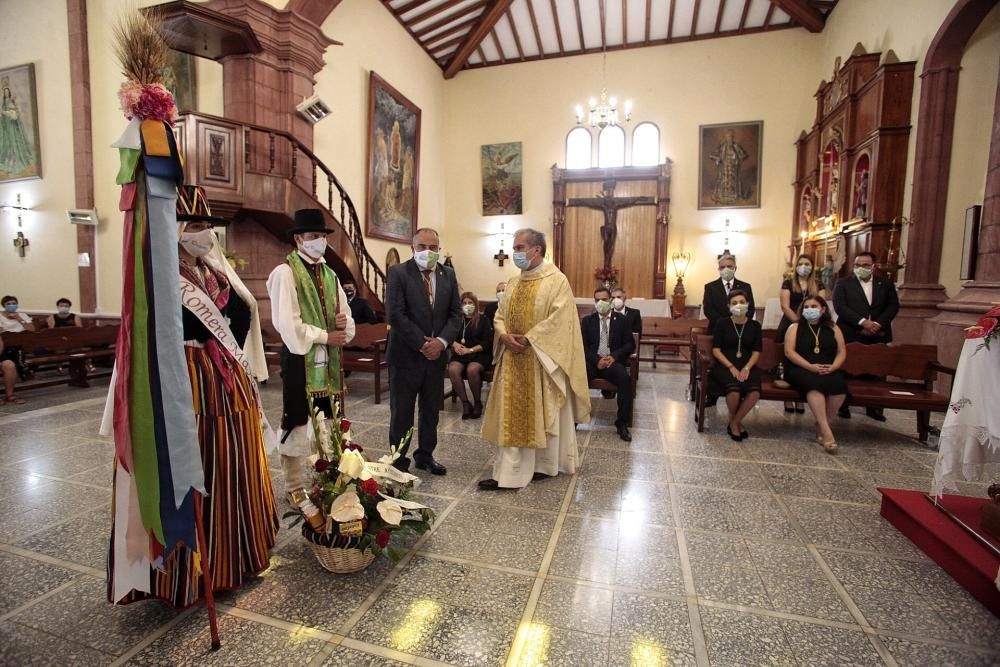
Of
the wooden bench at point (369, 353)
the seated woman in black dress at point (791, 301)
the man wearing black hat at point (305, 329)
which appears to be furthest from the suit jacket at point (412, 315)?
the seated woman in black dress at point (791, 301)

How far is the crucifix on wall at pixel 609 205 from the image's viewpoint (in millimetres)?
11984

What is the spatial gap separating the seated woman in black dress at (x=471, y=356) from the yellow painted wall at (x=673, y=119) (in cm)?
774

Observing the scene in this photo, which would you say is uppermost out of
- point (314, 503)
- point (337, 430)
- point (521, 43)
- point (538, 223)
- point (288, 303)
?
point (521, 43)

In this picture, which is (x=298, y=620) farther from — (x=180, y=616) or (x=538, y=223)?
(x=538, y=223)

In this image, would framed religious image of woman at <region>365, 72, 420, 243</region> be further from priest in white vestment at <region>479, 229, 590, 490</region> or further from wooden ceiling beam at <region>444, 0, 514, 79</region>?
priest in white vestment at <region>479, 229, 590, 490</region>

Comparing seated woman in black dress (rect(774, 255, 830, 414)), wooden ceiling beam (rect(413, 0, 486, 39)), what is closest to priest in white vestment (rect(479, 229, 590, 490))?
seated woman in black dress (rect(774, 255, 830, 414))

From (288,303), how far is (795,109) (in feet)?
40.5

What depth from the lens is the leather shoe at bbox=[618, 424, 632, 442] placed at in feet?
14.8

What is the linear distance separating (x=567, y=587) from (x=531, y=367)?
1.48m

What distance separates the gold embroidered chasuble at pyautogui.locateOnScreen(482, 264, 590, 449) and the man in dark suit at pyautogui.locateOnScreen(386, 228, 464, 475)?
0.40 m

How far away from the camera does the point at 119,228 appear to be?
9.30m

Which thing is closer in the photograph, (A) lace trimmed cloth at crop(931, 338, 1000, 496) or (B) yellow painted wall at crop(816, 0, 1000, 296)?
(A) lace trimmed cloth at crop(931, 338, 1000, 496)

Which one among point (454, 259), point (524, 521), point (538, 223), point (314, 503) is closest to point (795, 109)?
point (538, 223)

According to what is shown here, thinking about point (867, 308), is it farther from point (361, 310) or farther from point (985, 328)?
point (361, 310)
